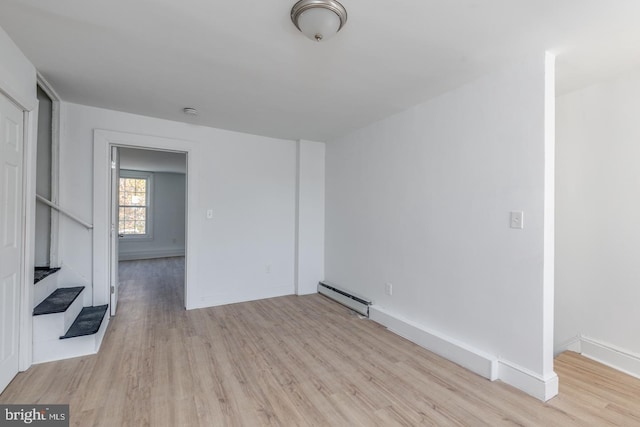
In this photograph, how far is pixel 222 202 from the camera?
12.3 ft

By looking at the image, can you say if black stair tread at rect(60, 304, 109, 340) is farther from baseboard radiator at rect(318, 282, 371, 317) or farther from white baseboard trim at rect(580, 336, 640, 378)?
white baseboard trim at rect(580, 336, 640, 378)

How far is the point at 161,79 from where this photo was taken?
235cm

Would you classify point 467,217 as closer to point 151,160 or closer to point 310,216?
point 310,216

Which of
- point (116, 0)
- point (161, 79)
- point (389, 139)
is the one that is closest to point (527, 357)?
point (389, 139)

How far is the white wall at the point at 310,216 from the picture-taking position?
4203 millimetres

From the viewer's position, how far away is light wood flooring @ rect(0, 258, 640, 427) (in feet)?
5.66

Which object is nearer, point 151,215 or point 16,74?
point 16,74

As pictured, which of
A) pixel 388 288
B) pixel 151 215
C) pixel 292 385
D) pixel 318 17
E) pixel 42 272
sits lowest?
pixel 292 385

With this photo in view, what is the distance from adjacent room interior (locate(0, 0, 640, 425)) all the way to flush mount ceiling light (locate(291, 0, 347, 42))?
12 mm

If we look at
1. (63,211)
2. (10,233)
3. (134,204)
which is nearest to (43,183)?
(63,211)

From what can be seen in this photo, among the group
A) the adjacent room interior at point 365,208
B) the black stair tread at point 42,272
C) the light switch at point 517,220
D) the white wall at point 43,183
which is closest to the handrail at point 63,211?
the adjacent room interior at point 365,208

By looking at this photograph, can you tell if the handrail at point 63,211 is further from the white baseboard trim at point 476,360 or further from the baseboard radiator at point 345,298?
the white baseboard trim at point 476,360

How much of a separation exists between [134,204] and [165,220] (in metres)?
0.80

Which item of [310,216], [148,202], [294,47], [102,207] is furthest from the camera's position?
[148,202]
